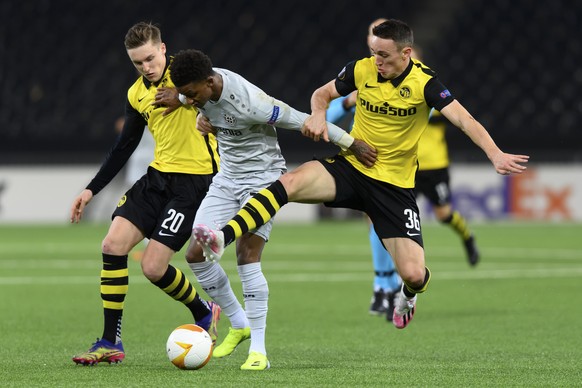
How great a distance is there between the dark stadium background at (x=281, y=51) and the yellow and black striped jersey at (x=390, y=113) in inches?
681

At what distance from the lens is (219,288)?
739 centimetres

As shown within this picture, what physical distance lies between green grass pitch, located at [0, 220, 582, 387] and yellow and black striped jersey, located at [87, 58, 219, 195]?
1253 millimetres

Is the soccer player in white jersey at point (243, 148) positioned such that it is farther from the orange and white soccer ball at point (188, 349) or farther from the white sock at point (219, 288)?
the orange and white soccer ball at point (188, 349)

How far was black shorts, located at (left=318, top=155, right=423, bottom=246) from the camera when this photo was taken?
23.3 feet

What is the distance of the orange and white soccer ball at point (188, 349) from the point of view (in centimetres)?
637

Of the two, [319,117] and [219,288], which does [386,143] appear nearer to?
[319,117]

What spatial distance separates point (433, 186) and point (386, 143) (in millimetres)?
4476

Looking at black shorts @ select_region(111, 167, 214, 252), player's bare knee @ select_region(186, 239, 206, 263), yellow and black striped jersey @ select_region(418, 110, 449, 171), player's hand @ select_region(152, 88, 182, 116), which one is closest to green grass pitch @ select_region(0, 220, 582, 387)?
player's bare knee @ select_region(186, 239, 206, 263)

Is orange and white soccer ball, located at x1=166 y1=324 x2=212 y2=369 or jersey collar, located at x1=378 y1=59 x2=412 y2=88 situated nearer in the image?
orange and white soccer ball, located at x1=166 y1=324 x2=212 y2=369

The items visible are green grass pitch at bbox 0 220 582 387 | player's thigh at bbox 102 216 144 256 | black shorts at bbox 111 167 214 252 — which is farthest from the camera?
black shorts at bbox 111 167 214 252

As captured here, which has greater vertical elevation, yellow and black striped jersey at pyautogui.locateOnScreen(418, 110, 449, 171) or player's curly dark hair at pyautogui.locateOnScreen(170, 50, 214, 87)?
player's curly dark hair at pyautogui.locateOnScreen(170, 50, 214, 87)

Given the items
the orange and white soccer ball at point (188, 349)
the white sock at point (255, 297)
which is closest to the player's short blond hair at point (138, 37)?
the white sock at point (255, 297)

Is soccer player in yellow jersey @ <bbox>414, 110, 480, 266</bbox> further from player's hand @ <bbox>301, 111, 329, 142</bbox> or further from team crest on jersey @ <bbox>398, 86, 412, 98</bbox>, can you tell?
player's hand @ <bbox>301, 111, 329, 142</bbox>

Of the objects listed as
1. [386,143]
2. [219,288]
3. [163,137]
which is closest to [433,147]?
[386,143]
